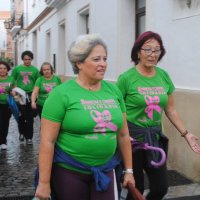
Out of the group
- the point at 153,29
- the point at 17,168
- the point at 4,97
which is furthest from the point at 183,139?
the point at 4,97

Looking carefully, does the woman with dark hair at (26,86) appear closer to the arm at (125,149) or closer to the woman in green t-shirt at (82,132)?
the arm at (125,149)

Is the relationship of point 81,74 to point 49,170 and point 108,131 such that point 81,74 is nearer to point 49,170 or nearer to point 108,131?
point 108,131

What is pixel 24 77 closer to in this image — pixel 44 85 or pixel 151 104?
pixel 44 85

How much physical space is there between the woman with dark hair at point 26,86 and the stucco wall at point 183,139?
3271 mm

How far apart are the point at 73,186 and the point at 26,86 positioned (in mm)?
6396

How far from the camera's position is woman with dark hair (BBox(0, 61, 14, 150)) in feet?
26.8

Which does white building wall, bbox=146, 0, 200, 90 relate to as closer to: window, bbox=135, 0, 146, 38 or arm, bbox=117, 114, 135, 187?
window, bbox=135, 0, 146, 38

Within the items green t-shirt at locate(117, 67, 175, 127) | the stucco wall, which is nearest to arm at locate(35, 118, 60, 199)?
green t-shirt at locate(117, 67, 175, 127)

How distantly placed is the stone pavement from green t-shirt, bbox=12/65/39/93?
128 cm

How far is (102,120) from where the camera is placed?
9.62ft

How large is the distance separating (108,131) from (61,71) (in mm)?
13383

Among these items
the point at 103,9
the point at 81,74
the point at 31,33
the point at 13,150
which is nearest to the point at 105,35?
the point at 103,9

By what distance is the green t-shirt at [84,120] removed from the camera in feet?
9.55

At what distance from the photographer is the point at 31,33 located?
2577cm
